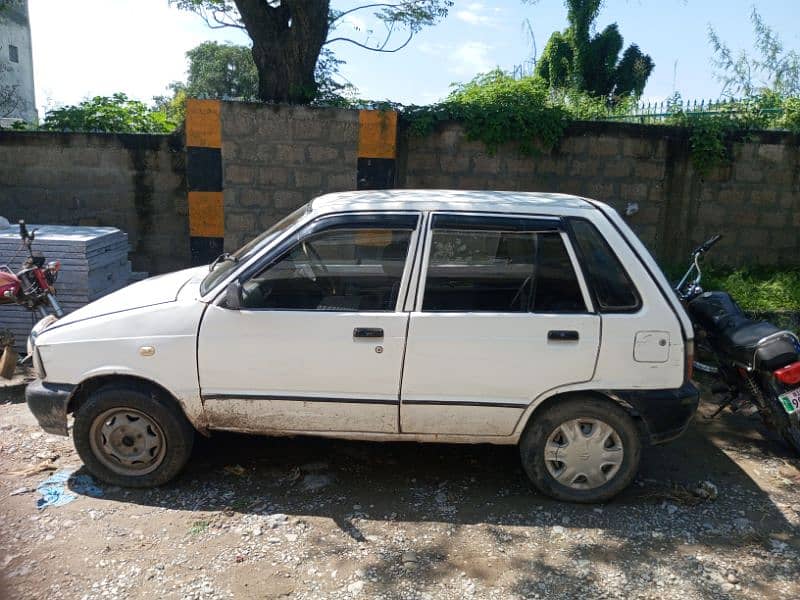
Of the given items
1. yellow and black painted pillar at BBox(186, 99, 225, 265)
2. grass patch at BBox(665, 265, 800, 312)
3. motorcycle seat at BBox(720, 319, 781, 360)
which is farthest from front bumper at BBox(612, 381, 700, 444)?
yellow and black painted pillar at BBox(186, 99, 225, 265)

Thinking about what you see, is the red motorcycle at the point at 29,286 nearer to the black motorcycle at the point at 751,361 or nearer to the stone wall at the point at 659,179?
the stone wall at the point at 659,179

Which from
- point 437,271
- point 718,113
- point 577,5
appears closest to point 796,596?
point 437,271

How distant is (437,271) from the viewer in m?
3.92

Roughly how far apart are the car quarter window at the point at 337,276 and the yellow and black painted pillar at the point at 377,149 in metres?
3.81

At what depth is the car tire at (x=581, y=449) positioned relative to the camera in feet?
12.7

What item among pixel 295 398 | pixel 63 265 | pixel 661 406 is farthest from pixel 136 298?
pixel 661 406

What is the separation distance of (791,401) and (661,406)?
1.10m

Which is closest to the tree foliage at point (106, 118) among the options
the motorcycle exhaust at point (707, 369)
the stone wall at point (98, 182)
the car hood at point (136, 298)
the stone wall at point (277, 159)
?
the stone wall at point (98, 182)

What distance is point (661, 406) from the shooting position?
382cm

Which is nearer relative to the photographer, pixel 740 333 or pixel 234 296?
pixel 234 296

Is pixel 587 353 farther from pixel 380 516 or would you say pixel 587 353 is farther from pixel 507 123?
pixel 507 123

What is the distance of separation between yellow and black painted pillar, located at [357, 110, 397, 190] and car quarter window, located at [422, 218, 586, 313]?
3997mm

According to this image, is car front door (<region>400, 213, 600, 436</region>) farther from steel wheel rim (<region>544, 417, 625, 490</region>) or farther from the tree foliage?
the tree foliage

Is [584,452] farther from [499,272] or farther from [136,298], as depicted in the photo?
[136,298]
